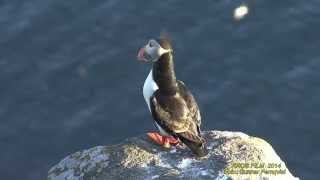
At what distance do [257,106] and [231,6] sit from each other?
4.35 meters

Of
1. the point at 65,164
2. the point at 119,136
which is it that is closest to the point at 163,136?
the point at 65,164

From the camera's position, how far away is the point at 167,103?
15023 millimetres

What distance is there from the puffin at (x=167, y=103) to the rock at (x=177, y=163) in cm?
30

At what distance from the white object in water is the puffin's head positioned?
10071 mm

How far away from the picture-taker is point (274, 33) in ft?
80.3

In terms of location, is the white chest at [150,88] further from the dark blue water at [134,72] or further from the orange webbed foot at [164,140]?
the dark blue water at [134,72]

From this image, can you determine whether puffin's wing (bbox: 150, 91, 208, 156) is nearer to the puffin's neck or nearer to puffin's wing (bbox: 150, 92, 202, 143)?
puffin's wing (bbox: 150, 92, 202, 143)

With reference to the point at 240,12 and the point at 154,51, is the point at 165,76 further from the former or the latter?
the point at 240,12

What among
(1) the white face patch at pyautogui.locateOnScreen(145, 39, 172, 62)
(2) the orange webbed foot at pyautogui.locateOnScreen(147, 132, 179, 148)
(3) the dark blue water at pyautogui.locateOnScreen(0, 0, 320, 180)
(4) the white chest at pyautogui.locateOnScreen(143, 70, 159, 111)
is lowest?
(2) the orange webbed foot at pyautogui.locateOnScreen(147, 132, 179, 148)

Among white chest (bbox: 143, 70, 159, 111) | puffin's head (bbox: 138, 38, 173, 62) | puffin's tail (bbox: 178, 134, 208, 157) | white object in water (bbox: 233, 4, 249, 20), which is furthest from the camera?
white object in water (bbox: 233, 4, 249, 20)

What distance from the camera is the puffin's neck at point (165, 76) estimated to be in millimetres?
15211

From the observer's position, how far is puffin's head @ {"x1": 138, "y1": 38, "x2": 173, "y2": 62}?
15172mm

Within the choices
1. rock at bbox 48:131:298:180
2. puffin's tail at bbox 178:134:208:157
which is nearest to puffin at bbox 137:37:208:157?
puffin's tail at bbox 178:134:208:157

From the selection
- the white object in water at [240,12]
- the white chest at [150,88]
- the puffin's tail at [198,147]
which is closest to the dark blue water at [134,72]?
the white object in water at [240,12]
